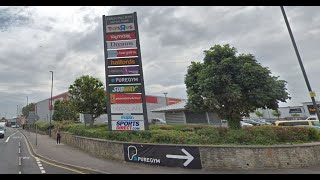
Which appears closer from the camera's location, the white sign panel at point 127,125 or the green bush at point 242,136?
the green bush at point 242,136

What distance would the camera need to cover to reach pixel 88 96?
27344 mm

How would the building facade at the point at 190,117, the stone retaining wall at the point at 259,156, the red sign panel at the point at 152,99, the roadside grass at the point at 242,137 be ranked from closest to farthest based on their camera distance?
the stone retaining wall at the point at 259,156 < the roadside grass at the point at 242,137 < the building facade at the point at 190,117 < the red sign panel at the point at 152,99

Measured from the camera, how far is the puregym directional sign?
499 inches

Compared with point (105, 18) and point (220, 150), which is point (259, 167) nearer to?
point (220, 150)

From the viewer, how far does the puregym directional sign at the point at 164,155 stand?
41.6 ft

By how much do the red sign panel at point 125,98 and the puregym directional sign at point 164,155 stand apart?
3995 millimetres

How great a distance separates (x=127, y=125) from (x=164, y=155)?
547cm

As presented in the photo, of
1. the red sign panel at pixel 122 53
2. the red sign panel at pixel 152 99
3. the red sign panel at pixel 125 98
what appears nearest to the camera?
the red sign panel at pixel 125 98

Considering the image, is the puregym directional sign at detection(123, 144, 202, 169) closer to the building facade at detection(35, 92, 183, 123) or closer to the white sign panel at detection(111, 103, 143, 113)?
the white sign panel at detection(111, 103, 143, 113)

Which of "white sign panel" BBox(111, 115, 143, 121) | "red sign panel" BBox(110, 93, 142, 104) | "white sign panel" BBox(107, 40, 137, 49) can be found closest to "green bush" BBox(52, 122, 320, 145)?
"white sign panel" BBox(111, 115, 143, 121)

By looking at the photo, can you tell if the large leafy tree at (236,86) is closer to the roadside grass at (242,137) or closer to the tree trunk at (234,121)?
Result: the tree trunk at (234,121)

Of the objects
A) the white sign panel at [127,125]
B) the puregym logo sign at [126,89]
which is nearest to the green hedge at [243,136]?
the white sign panel at [127,125]
